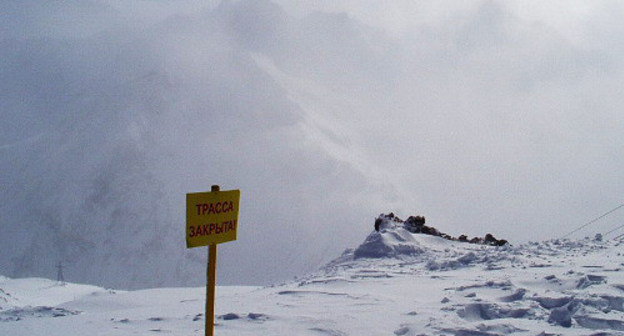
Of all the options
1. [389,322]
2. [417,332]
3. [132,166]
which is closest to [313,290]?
[389,322]

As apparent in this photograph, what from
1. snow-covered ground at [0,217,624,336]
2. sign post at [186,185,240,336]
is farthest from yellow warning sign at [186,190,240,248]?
snow-covered ground at [0,217,624,336]

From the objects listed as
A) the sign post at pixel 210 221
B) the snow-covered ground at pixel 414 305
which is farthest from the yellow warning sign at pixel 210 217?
the snow-covered ground at pixel 414 305

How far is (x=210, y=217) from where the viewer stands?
326 cm

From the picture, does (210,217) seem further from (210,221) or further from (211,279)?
(211,279)

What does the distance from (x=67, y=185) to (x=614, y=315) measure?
38321 mm

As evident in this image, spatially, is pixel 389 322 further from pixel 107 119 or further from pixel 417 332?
pixel 107 119

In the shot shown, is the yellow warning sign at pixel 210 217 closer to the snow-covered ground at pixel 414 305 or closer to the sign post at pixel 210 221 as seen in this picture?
the sign post at pixel 210 221

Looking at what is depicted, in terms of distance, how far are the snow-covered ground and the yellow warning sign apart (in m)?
2.00

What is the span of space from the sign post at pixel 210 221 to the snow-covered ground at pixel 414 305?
1880 millimetres

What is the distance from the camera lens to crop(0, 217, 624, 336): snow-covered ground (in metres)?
4.97

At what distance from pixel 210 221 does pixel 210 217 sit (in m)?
0.03

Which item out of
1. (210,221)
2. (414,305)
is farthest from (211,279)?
(414,305)

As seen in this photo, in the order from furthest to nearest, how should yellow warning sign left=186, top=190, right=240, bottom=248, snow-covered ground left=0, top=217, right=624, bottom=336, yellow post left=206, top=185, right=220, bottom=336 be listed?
1. snow-covered ground left=0, top=217, right=624, bottom=336
2. yellow post left=206, top=185, right=220, bottom=336
3. yellow warning sign left=186, top=190, right=240, bottom=248

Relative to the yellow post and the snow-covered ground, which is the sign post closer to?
the yellow post
